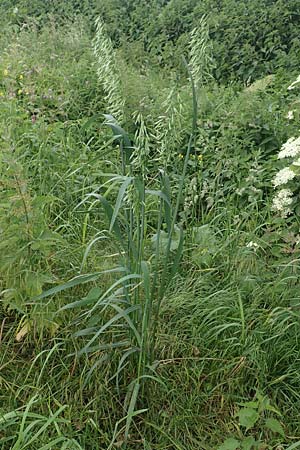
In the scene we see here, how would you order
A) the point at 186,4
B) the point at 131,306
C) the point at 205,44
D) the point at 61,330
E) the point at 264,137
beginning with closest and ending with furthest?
the point at 205,44
the point at 131,306
the point at 61,330
the point at 264,137
the point at 186,4

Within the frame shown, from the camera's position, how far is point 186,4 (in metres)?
6.39

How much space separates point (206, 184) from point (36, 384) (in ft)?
5.02

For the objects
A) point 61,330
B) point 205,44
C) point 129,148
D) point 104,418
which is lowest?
point 104,418

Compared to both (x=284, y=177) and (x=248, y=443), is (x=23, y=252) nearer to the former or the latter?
(x=248, y=443)

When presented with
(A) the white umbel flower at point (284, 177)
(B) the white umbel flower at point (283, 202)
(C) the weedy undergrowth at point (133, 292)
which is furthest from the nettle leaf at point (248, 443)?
(A) the white umbel flower at point (284, 177)

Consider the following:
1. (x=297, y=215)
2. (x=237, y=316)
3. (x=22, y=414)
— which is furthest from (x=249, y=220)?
(x=22, y=414)

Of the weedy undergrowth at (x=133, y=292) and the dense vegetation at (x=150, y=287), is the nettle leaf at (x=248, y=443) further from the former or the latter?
the weedy undergrowth at (x=133, y=292)

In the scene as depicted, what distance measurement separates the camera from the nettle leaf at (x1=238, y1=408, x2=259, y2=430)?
2.07 meters

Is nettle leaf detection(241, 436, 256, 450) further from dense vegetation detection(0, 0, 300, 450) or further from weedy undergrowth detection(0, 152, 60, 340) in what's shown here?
weedy undergrowth detection(0, 152, 60, 340)

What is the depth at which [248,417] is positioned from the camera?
2.09 meters

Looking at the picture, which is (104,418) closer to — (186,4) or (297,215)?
(297,215)

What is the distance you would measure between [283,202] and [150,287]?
3.03ft

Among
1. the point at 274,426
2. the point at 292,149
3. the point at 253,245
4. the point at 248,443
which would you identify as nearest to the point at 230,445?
the point at 248,443

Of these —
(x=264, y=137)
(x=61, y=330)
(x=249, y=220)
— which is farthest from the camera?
(x=264, y=137)
